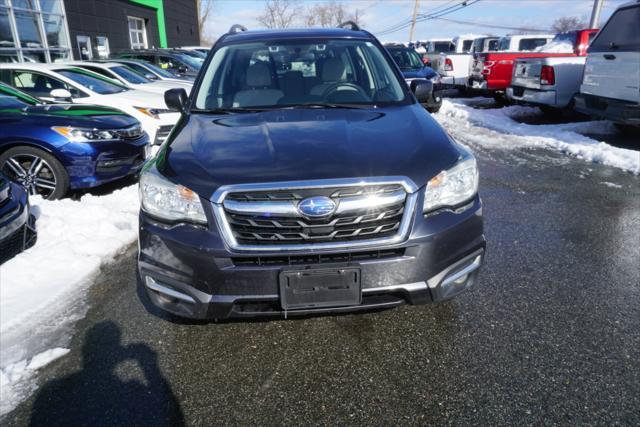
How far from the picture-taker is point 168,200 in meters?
2.20

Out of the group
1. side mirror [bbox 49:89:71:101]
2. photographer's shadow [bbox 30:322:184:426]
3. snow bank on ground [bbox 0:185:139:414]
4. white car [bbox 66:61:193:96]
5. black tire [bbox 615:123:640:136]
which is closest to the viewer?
photographer's shadow [bbox 30:322:184:426]

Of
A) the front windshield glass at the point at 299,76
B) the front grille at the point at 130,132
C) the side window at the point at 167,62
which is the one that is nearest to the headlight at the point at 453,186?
the front windshield glass at the point at 299,76

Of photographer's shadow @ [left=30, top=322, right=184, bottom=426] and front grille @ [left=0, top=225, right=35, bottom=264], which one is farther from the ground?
front grille @ [left=0, top=225, right=35, bottom=264]

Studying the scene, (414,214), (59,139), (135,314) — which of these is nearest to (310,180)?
(414,214)

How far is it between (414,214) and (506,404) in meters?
1.00

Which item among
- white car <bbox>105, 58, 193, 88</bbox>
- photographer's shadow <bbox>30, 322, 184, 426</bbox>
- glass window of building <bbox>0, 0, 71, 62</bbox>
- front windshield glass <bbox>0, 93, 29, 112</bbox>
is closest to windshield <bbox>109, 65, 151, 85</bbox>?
white car <bbox>105, 58, 193, 88</bbox>

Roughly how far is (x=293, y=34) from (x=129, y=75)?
7.05 metres

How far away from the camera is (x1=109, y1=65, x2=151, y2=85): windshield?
9266 mm

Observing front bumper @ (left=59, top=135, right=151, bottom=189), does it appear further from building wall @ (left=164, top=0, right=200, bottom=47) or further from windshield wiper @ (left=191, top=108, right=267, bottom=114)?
building wall @ (left=164, top=0, right=200, bottom=47)

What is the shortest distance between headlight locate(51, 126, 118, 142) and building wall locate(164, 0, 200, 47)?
88.2 ft

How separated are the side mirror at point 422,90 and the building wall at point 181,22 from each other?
1147 inches

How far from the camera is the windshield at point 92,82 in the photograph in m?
7.11

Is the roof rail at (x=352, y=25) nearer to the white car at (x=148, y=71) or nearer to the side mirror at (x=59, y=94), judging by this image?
the side mirror at (x=59, y=94)

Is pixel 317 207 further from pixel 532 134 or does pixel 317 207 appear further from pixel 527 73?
pixel 527 73
